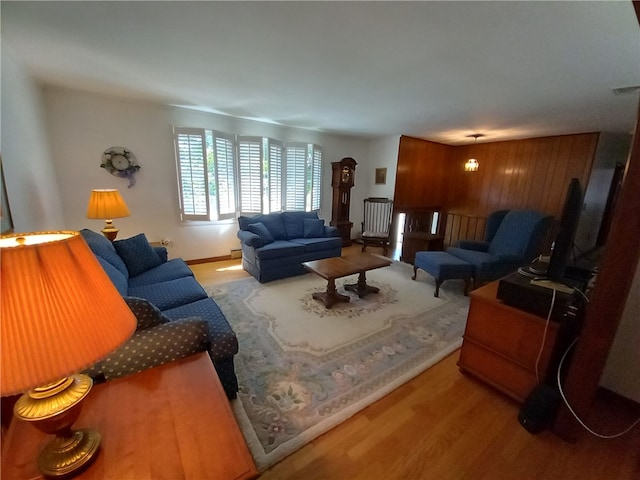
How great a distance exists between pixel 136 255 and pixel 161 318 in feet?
5.69

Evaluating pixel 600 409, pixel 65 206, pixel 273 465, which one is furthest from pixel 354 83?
pixel 65 206

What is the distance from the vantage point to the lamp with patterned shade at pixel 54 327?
0.48 meters

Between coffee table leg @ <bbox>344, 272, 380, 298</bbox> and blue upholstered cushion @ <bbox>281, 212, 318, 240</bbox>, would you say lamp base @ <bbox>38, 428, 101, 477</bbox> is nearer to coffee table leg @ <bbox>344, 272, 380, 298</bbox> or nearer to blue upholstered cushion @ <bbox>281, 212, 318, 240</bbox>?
coffee table leg @ <bbox>344, 272, 380, 298</bbox>

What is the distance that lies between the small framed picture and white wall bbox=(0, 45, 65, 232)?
5.10 metres

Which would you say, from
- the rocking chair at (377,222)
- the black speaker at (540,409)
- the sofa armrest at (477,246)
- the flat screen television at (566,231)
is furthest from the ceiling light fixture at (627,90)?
the rocking chair at (377,222)

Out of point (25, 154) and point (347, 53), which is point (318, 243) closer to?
point (347, 53)

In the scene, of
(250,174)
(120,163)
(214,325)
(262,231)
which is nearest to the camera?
(214,325)

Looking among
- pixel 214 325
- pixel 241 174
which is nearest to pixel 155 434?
pixel 214 325

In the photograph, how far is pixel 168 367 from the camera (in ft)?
3.43

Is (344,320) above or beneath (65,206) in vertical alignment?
beneath

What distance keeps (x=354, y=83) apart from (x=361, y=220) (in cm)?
379

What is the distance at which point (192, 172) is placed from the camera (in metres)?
3.71

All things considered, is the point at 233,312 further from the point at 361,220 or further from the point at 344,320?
the point at 361,220

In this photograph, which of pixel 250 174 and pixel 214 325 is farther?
pixel 250 174
